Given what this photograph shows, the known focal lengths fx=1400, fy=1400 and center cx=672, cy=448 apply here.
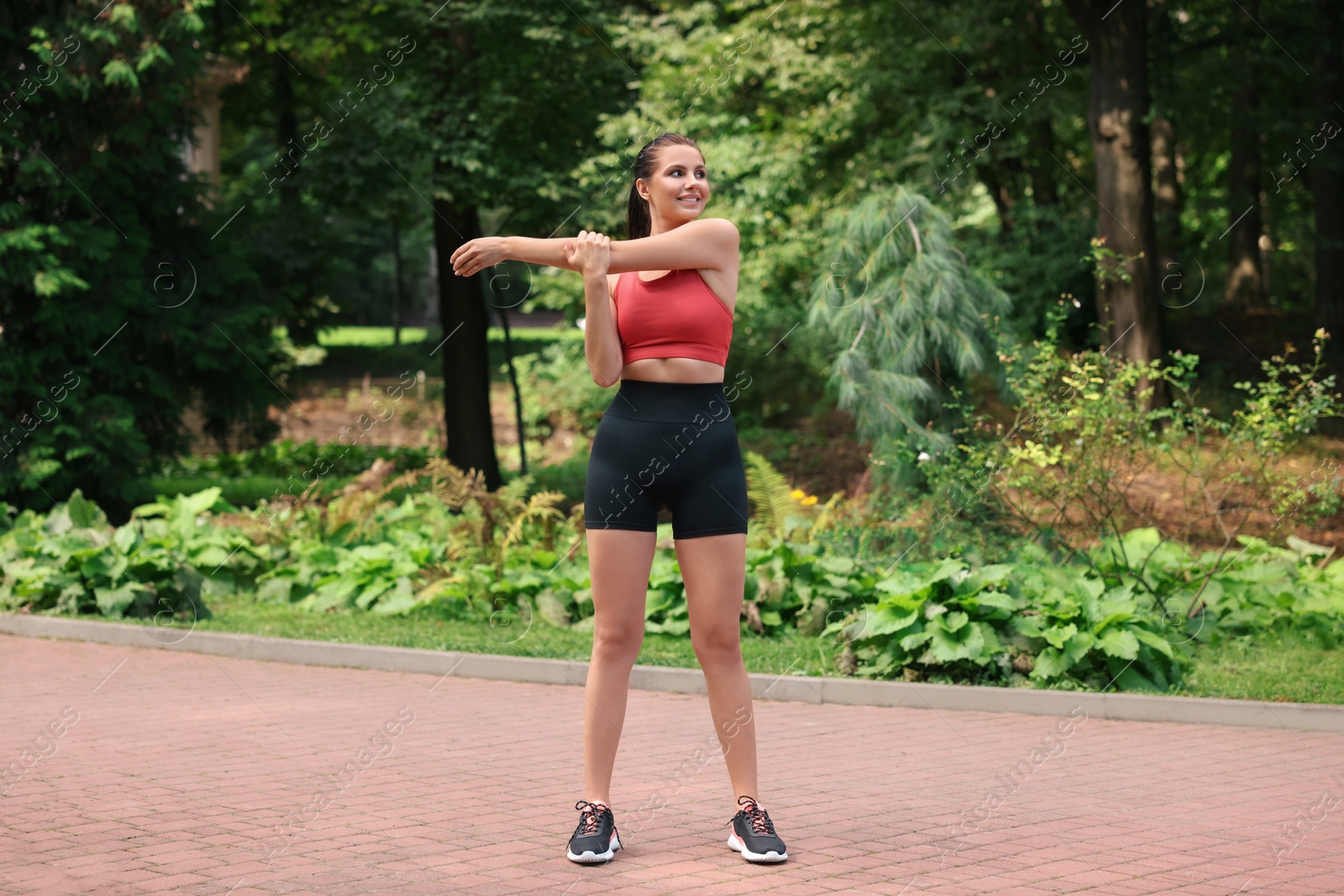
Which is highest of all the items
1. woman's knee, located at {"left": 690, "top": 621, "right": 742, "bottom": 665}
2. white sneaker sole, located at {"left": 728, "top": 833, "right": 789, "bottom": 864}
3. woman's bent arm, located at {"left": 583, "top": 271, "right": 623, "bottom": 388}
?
woman's bent arm, located at {"left": 583, "top": 271, "right": 623, "bottom": 388}

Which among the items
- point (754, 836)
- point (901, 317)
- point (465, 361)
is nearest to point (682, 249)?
point (754, 836)

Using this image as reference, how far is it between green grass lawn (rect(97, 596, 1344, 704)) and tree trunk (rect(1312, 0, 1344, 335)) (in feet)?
47.0

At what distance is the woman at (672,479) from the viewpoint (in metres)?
4.25

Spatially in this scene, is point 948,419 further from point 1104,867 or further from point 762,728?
point 1104,867

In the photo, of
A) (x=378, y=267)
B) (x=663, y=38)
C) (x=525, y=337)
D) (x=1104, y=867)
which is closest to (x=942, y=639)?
(x=1104, y=867)

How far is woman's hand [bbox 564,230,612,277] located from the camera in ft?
13.2

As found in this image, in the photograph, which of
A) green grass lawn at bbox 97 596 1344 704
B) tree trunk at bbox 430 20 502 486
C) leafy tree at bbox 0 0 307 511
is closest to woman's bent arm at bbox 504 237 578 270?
green grass lawn at bbox 97 596 1344 704

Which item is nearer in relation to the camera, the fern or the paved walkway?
the paved walkway

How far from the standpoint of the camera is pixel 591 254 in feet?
13.3

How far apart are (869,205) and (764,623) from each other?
3573mm

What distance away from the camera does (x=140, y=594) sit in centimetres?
988

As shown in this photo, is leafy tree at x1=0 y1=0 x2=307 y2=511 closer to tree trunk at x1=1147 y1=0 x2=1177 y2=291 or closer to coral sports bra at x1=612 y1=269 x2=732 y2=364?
coral sports bra at x1=612 y1=269 x2=732 y2=364

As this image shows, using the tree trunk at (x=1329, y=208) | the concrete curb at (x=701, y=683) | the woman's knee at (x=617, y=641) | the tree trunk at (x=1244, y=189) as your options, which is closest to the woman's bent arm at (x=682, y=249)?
the woman's knee at (x=617, y=641)

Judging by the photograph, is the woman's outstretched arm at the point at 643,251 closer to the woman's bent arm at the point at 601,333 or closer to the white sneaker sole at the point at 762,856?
the woman's bent arm at the point at 601,333
